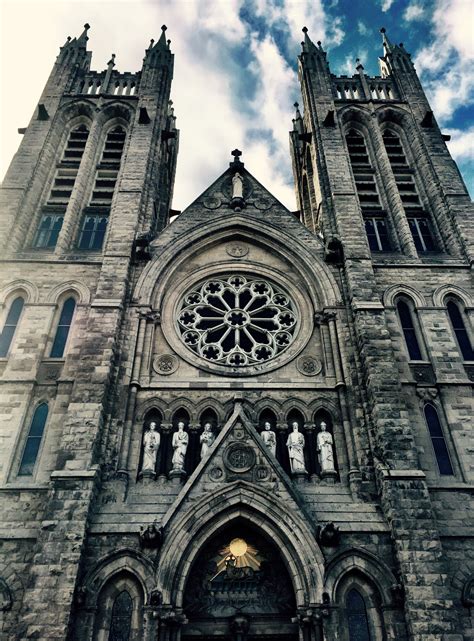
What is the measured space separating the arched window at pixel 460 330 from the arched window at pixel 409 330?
3.76 feet

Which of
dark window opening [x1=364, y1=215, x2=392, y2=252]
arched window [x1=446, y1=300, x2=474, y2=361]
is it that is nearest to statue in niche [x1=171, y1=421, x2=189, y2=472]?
arched window [x1=446, y1=300, x2=474, y2=361]

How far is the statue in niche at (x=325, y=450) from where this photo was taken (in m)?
12.8

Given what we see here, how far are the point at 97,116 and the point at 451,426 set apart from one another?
701 inches

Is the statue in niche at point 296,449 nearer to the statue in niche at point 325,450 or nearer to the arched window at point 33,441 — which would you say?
the statue in niche at point 325,450

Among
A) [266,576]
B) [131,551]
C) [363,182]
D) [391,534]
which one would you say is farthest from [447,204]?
[131,551]

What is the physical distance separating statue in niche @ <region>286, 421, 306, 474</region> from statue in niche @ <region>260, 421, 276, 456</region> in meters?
0.35

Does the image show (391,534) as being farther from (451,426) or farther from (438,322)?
(438,322)

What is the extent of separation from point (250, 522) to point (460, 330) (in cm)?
832

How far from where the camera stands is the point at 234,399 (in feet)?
45.2

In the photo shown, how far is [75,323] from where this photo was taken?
15336 mm

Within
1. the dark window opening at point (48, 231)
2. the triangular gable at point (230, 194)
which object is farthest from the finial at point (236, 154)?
the dark window opening at point (48, 231)

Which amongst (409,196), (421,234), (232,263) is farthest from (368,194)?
(232,263)

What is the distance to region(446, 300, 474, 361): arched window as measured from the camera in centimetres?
1539

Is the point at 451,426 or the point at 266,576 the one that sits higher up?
the point at 451,426
